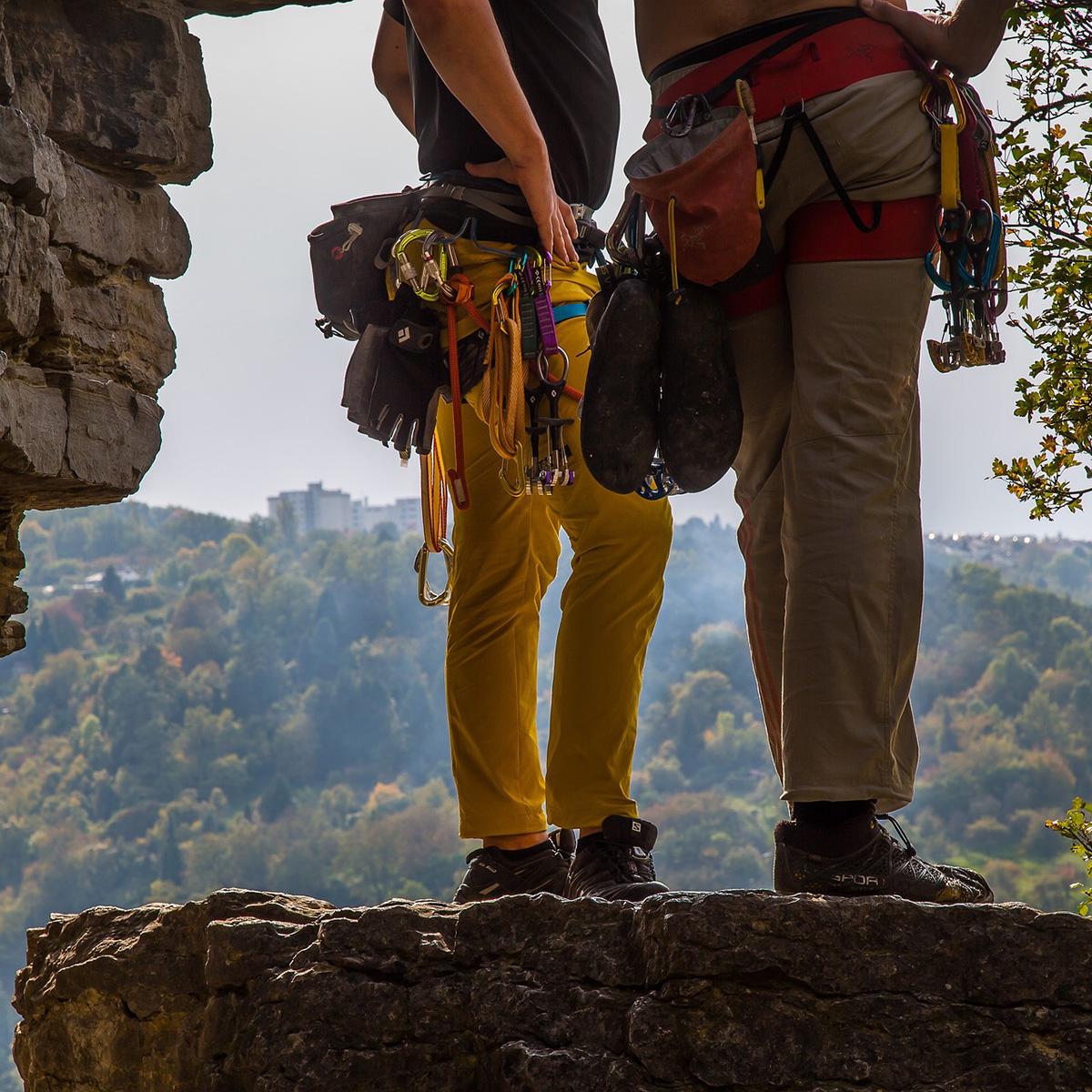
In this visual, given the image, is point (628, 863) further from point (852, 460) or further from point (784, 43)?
point (784, 43)

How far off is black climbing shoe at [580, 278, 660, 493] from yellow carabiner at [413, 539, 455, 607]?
0.60 meters

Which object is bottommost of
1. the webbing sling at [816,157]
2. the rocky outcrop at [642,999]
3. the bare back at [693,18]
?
the rocky outcrop at [642,999]

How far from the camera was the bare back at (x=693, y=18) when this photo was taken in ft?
6.51

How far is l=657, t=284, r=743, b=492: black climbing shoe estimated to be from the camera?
6.55 ft

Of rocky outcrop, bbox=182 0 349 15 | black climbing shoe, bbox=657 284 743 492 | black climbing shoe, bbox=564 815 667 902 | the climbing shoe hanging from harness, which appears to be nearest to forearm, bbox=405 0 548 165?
the climbing shoe hanging from harness

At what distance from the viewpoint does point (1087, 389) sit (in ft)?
9.61

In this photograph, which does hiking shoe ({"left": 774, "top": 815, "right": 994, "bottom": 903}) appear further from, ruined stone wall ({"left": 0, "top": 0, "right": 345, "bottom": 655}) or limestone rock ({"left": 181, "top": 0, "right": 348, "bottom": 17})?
limestone rock ({"left": 181, "top": 0, "right": 348, "bottom": 17})

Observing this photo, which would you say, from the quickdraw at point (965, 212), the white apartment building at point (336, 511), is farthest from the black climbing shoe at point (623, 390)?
the white apartment building at point (336, 511)

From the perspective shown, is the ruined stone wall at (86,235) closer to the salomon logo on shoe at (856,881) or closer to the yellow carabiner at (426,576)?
the yellow carabiner at (426,576)

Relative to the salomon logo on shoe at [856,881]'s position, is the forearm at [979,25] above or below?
above

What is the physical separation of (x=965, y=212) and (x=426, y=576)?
134 centimetres

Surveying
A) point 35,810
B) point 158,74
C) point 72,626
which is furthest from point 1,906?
point 158,74

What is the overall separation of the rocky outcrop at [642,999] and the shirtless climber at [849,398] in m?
0.24

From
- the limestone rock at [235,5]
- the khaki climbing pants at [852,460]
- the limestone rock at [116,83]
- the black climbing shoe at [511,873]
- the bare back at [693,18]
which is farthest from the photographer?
the limestone rock at [235,5]
